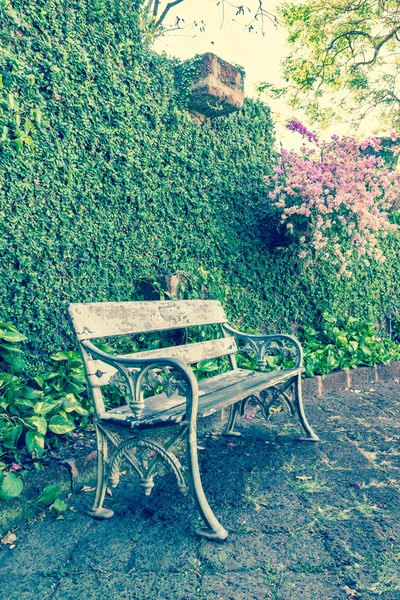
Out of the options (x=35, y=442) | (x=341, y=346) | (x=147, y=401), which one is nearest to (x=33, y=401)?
(x=35, y=442)

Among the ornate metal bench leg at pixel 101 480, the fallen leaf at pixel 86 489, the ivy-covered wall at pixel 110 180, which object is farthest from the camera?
the ivy-covered wall at pixel 110 180

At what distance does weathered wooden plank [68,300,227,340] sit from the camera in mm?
2035

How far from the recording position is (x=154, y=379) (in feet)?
5.90

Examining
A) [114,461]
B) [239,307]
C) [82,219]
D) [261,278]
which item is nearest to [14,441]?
[114,461]

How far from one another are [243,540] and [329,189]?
376 centimetres

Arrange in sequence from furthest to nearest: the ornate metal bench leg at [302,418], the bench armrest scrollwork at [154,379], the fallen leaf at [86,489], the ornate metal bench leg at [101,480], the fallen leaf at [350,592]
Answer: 1. the ornate metal bench leg at [302,418]
2. the fallen leaf at [86,489]
3. the ornate metal bench leg at [101,480]
4. the bench armrest scrollwork at [154,379]
5. the fallen leaf at [350,592]

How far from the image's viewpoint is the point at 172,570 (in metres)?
1.56

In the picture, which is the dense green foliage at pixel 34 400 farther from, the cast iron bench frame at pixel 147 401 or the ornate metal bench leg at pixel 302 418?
the ornate metal bench leg at pixel 302 418

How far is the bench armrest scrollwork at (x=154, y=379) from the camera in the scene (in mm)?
1738

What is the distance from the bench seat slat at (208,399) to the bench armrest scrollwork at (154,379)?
76mm

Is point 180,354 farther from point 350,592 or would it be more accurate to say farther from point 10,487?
point 350,592

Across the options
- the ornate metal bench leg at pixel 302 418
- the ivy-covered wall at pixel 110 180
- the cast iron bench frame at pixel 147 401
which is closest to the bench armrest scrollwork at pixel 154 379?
the cast iron bench frame at pixel 147 401

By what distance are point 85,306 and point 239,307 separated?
97.4 inches

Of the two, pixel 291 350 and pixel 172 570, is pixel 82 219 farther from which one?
pixel 172 570
